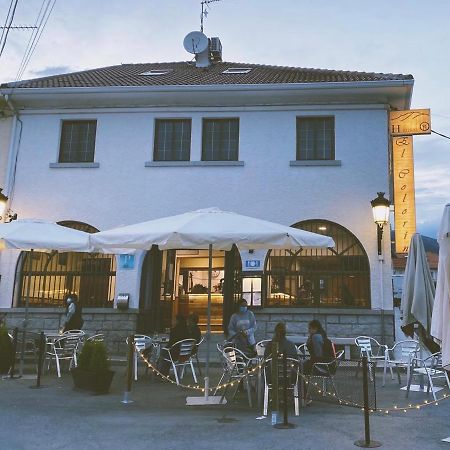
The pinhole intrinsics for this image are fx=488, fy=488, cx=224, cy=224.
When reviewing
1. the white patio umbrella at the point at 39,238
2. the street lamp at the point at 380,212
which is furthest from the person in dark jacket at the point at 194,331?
the street lamp at the point at 380,212

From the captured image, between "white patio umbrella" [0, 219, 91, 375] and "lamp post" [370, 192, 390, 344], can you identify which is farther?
"lamp post" [370, 192, 390, 344]

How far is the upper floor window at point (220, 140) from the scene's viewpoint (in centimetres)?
1309

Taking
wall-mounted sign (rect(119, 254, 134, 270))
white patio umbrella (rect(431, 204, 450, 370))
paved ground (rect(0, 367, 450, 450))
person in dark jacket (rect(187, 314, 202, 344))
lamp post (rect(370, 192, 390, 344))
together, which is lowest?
paved ground (rect(0, 367, 450, 450))

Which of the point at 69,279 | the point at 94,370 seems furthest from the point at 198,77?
the point at 94,370

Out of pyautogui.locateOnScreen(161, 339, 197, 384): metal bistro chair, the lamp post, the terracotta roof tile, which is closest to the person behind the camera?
pyautogui.locateOnScreen(161, 339, 197, 384): metal bistro chair

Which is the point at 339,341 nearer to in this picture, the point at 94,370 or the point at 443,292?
the point at 94,370

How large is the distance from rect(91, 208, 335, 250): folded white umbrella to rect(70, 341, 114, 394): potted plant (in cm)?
169

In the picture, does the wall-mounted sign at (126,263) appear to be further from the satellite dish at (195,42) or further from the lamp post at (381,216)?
the satellite dish at (195,42)

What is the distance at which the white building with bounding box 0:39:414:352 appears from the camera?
12.0 metres

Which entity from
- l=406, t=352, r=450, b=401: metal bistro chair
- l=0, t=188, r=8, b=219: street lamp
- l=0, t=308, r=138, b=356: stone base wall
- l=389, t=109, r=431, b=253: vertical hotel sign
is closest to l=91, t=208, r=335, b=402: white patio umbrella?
l=406, t=352, r=450, b=401: metal bistro chair

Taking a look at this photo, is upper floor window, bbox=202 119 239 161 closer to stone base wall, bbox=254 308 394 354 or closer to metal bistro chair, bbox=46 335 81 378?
stone base wall, bbox=254 308 394 354

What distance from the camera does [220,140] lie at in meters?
13.2

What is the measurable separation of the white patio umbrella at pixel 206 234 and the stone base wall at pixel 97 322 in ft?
16.3

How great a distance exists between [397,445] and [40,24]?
10441 millimetres
